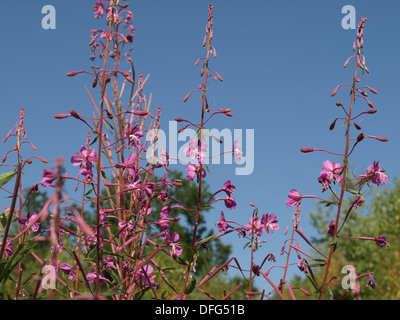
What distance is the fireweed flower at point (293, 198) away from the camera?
2.79 m

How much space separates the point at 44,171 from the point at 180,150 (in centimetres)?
87

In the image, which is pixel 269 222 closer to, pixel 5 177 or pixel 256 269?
pixel 256 269

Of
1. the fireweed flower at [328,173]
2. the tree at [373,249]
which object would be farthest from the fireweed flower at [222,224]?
the tree at [373,249]

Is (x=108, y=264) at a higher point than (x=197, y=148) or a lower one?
lower

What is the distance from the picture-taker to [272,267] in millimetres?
2998

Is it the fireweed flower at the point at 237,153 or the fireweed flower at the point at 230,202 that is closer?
the fireweed flower at the point at 230,202

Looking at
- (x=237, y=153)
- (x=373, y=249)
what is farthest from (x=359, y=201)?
(x=373, y=249)

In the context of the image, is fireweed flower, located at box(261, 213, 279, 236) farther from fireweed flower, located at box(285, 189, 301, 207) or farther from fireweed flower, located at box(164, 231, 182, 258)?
fireweed flower, located at box(164, 231, 182, 258)

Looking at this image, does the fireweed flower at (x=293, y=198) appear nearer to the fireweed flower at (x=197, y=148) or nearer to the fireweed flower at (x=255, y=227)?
the fireweed flower at (x=255, y=227)

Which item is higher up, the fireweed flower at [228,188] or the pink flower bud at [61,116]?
the pink flower bud at [61,116]

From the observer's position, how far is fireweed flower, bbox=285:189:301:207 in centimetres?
279

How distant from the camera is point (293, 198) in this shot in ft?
9.18
